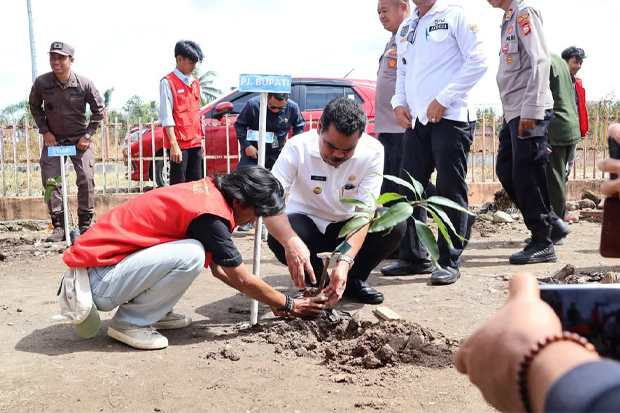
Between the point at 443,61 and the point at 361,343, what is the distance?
2284 mm

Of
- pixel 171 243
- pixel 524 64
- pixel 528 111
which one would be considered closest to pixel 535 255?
pixel 528 111

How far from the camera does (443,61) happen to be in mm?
4152

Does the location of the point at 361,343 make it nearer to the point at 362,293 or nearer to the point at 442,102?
the point at 362,293

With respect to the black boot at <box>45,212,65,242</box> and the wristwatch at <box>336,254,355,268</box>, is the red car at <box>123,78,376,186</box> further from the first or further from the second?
the wristwatch at <box>336,254,355,268</box>

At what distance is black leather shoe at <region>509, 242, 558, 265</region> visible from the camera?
4.72 metres

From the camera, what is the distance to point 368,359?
106 inches

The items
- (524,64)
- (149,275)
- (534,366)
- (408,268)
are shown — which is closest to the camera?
(534,366)

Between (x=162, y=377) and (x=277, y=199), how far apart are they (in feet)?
3.30

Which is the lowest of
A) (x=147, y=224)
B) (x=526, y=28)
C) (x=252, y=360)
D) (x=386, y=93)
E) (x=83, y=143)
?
(x=252, y=360)

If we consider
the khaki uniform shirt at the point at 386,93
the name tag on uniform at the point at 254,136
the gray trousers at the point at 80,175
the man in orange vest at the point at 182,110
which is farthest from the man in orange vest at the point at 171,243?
the gray trousers at the point at 80,175

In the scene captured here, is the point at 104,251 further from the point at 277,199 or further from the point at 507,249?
the point at 507,249

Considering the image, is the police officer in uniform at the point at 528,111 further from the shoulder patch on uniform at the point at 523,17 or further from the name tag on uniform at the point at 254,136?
the name tag on uniform at the point at 254,136

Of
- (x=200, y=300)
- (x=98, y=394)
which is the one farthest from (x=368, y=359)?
(x=200, y=300)

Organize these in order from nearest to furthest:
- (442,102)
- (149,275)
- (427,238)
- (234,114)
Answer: (427,238) < (149,275) < (442,102) < (234,114)
